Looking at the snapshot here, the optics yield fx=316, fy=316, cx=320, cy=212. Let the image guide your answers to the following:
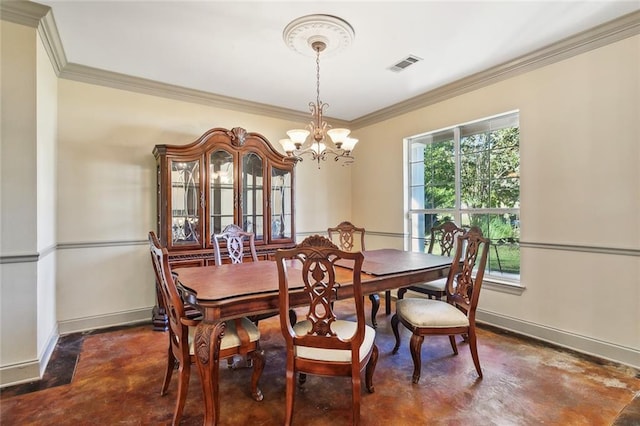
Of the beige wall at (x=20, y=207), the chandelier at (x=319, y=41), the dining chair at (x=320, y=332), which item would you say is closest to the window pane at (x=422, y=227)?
the chandelier at (x=319, y=41)

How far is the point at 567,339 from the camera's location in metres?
2.74

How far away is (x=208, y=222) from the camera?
343 centimetres

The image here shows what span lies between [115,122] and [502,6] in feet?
11.9

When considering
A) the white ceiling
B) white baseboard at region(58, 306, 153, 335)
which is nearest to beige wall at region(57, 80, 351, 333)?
white baseboard at region(58, 306, 153, 335)

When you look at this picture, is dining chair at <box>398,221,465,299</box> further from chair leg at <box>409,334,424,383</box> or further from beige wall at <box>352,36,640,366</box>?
chair leg at <box>409,334,424,383</box>

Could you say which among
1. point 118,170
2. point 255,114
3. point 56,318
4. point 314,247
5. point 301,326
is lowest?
point 56,318

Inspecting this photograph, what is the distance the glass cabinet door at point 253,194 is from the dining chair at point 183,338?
1738mm

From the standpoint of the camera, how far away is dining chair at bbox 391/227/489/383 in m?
2.24

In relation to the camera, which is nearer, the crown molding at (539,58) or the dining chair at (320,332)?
the dining chair at (320,332)

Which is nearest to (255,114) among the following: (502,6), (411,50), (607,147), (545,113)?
(411,50)

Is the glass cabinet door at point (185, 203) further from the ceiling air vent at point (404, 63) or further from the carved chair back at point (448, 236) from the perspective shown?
the carved chair back at point (448, 236)

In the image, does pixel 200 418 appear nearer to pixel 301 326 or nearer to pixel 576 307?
pixel 301 326

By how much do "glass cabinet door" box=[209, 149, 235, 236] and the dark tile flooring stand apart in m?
1.40

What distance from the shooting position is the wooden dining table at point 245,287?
1.65 m
